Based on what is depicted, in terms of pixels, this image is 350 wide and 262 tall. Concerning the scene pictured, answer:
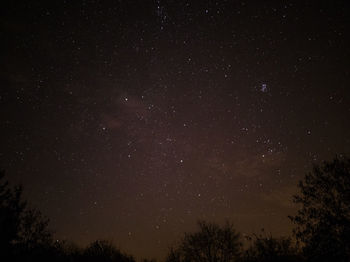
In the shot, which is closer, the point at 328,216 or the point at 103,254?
the point at 328,216

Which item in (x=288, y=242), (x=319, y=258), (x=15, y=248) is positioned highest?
(x=288, y=242)

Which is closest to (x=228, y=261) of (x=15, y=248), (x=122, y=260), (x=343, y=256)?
(x=122, y=260)

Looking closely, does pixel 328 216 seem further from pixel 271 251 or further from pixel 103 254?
pixel 103 254

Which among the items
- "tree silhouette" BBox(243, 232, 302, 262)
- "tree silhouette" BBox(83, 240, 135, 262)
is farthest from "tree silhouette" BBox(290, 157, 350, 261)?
"tree silhouette" BBox(83, 240, 135, 262)

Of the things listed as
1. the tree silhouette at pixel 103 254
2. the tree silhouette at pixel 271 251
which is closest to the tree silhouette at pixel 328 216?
the tree silhouette at pixel 271 251

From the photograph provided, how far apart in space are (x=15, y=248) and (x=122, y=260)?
29933 millimetres

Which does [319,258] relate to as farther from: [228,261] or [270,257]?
[228,261]

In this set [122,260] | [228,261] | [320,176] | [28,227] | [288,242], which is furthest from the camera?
[122,260]

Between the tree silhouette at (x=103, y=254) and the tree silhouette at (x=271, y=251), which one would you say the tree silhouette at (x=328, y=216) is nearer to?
the tree silhouette at (x=271, y=251)

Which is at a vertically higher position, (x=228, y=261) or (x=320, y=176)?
(x=320, y=176)

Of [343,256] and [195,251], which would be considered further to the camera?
[195,251]

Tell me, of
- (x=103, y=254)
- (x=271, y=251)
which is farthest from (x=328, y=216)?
(x=103, y=254)

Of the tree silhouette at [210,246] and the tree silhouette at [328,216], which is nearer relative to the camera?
the tree silhouette at [328,216]

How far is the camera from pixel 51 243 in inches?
1308
